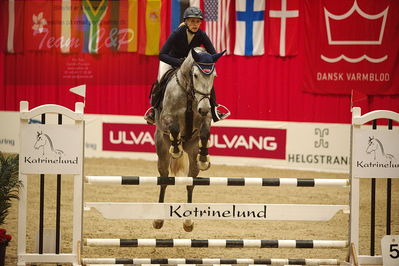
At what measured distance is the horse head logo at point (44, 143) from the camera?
14.8 feet

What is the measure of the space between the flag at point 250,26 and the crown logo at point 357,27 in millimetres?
1232

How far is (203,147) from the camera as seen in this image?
543cm

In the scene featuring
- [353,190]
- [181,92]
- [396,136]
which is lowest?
[353,190]

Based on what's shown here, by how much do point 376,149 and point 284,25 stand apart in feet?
23.7

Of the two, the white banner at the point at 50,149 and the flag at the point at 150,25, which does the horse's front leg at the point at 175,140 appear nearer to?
the white banner at the point at 50,149

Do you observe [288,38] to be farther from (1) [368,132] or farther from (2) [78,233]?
(2) [78,233]

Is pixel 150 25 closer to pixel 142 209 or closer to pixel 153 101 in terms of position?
pixel 153 101

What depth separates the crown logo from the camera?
36.0 ft

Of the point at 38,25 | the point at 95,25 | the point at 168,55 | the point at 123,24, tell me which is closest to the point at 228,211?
the point at 168,55

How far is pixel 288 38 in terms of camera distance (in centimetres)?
1162

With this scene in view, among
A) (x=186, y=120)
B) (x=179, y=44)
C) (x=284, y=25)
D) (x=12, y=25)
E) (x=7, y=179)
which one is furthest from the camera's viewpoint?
(x=12, y=25)

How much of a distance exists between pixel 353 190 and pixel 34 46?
1019cm

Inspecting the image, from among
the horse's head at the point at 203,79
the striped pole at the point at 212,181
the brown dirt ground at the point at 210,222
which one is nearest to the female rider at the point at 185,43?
the horse's head at the point at 203,79

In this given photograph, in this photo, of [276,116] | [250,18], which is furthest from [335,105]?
[250,18]
